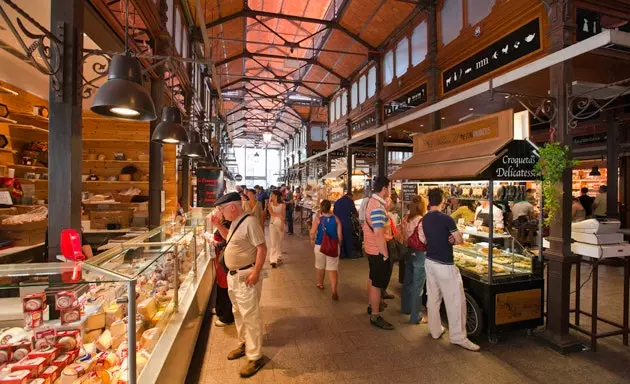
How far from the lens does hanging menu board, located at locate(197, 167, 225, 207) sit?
8737 millimetres

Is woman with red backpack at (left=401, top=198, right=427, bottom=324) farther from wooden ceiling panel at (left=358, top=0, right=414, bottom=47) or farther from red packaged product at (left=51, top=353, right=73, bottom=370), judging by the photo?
wooden ceiling panel at (left=358, top=0, right=414, bottom=47)

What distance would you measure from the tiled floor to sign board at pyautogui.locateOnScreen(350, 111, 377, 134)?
6.41m

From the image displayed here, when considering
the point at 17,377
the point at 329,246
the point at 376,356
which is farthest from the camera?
the point at 329,246

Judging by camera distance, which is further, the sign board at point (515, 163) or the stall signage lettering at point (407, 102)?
the stall signage lettering at point (407, 102)

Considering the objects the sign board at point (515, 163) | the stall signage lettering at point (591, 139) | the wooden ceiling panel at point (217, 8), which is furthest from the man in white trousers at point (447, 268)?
the stall signage lettering at point (591, 139)

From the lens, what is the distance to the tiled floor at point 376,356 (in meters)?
3.12

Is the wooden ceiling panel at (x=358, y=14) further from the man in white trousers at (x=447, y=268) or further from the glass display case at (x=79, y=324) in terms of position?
the glass display case at (x=79, y=324)

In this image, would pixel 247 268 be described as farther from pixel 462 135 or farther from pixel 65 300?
pixel 462 135

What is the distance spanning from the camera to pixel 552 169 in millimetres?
3709

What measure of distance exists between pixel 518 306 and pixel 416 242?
1.33 metres

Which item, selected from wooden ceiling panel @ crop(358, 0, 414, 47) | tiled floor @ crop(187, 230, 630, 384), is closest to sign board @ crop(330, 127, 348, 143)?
wooden ceiling panel @ crop(358, 0, 414, 47)

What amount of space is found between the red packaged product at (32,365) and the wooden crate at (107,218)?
15.8 feet

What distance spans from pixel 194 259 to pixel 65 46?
2662 mm

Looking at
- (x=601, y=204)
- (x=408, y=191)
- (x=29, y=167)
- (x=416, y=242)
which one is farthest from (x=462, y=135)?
(x=29, y=167)
